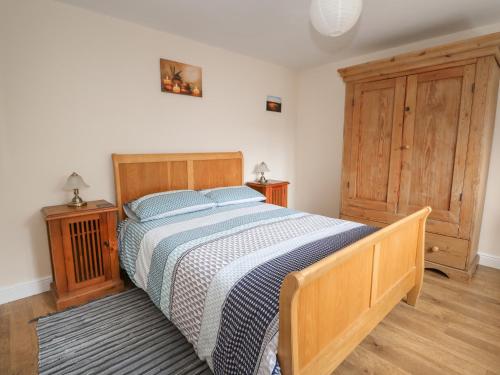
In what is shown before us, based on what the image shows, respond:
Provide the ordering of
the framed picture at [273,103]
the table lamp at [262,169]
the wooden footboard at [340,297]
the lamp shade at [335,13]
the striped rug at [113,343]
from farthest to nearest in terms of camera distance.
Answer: the framed picture at [273,103]
the table lamp at [262,169]
the striped rug at [113,343]
the lamp shade at [335,13]
the wooden footboard at [340,297]

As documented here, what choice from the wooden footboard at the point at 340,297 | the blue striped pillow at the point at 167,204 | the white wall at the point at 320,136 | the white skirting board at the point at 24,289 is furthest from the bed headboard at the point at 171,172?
the wooden footboard at the point at 340,297

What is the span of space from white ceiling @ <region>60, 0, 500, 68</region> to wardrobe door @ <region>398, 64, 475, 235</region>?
48cm

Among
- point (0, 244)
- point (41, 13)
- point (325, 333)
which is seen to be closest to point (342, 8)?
point (325, 333)

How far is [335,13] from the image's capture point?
1.36 meters

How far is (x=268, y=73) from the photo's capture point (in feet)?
11.7

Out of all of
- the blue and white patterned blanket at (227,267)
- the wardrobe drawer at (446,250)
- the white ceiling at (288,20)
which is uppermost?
the white ceiling at (288,20)

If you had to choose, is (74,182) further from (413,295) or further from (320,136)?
(320,136)

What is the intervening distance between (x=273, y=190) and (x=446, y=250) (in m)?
1.86

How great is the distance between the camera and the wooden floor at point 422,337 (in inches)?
57.6

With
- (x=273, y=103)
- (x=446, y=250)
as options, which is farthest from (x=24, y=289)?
(x=446, y=250)

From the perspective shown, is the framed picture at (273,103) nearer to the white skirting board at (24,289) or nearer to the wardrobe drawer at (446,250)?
the wardrobe drawer at (446,250)

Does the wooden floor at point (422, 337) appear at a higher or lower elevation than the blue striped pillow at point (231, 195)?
lower

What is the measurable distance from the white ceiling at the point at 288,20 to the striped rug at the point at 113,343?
7.65 ft

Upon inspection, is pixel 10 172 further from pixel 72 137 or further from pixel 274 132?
pixel 274 132
